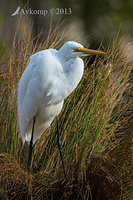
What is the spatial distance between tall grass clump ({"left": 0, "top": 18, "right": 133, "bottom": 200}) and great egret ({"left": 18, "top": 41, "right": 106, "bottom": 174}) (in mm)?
184

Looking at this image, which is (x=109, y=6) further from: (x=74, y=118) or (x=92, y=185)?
(x=92, y=185)

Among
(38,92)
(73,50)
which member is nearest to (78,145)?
(38,92)

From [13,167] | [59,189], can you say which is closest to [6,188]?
[13,167]

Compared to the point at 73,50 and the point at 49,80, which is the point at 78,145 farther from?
the point at 73,50

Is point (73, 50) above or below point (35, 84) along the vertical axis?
above

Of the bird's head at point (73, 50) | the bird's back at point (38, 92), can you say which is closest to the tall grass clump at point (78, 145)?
the bird's back at point (38, 92)

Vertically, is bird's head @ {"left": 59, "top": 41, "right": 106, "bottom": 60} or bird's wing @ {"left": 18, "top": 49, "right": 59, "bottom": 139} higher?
bird's head @ {"left": 59, "top": 41, "right": 106, "bottom": 60}

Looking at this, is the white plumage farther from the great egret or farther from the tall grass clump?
the tall grass clump

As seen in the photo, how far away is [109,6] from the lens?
6.91 meters

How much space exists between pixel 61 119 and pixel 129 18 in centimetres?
480

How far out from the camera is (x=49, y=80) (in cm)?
186

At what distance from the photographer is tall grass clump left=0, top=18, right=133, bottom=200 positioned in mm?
1825

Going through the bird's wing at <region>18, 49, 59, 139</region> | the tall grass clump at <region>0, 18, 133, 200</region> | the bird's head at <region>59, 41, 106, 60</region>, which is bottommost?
the tall grass clump at <region>0, 18, 133, 200</region>

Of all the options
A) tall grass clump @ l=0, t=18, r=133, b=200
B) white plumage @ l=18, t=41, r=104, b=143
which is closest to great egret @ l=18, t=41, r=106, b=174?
white plumage @ l=18, t=41, r=104, b=143
